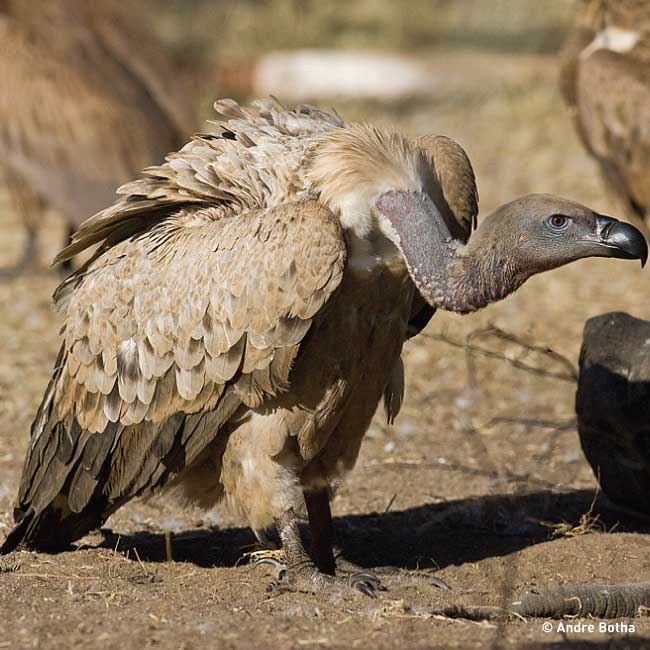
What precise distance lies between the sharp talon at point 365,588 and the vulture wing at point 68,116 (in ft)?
17.4

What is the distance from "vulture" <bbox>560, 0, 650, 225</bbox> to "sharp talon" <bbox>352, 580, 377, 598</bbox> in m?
3.54

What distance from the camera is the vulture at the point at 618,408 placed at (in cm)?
479

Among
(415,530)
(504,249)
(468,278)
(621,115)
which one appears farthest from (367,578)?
(621,115)

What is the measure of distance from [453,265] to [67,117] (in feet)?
18.5

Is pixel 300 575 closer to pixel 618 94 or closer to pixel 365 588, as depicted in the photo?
pixel 365 588

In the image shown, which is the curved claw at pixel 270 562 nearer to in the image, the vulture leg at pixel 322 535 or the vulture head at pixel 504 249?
the vulture leg at pixel 322 535

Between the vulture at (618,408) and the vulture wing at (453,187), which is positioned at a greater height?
the vulture wing at (453,187)

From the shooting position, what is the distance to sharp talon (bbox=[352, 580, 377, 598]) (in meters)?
4.18

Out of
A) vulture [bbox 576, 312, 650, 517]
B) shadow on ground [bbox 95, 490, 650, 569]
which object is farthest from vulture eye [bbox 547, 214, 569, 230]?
shadow on ground [bbox 95, 490, 650, 569]

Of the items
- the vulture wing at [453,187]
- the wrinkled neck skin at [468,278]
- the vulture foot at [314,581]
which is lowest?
the vulture foot at [314,581]

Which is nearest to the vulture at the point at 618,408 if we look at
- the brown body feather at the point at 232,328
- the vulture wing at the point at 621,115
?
the brown body feather at the point at 232,328

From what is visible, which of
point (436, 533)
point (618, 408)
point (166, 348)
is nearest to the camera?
point (166, 348)

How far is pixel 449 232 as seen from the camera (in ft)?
13.4

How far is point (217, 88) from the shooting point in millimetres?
13398
